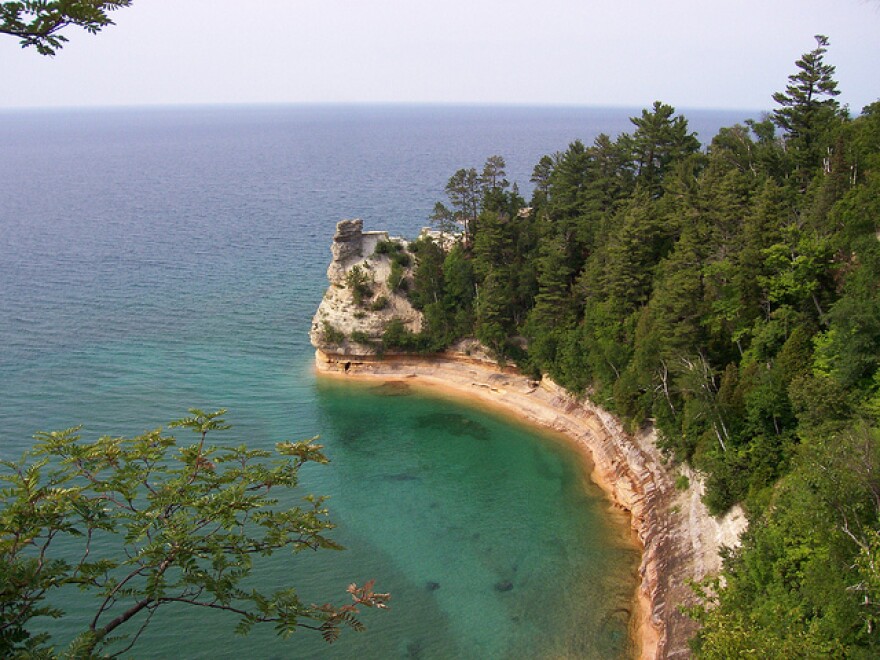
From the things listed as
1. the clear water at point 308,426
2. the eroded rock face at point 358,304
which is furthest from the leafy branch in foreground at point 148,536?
the eroded rock face at point 358,304

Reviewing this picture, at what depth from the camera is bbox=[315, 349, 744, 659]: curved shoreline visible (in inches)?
1080

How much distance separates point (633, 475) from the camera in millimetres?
37531

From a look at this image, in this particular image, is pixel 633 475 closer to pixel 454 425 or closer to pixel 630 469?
pixel 630 469

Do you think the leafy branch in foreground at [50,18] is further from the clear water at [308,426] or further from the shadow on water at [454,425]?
the shadow on water at [454,425]

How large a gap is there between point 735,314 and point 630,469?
11.3 meters

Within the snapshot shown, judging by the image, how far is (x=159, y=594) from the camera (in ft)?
31.8

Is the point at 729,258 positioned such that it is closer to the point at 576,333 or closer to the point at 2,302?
the point at 576,333

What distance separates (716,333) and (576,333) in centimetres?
1229

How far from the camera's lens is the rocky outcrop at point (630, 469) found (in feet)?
90.6

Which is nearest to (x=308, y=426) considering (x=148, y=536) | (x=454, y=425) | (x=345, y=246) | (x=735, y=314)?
(x=454, y=425)

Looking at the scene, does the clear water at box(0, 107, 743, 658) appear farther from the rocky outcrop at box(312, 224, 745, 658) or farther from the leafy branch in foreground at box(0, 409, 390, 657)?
the leafy branch in foreground at box(0, 409, 390, 657)

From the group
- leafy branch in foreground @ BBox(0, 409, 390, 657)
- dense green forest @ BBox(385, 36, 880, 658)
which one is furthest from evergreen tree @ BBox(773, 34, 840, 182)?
leafy branch in foreground @ BBox(0, 409, 390, 657)

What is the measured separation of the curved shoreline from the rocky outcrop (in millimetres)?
54

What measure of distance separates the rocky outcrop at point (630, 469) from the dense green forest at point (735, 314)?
52.5 inches
